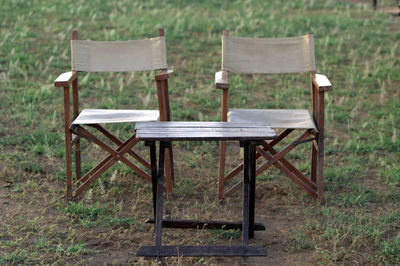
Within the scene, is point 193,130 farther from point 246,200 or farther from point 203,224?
point 203,224

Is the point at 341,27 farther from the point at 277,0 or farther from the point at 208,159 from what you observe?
the point at 208,159

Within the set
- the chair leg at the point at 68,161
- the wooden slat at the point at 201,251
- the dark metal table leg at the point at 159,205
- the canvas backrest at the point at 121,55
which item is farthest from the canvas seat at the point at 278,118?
the chair leg at the point at 68,161

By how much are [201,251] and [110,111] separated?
5.29ft

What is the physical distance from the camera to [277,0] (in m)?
12.2

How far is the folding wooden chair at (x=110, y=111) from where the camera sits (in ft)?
14.4

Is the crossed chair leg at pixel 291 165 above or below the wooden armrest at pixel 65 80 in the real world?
below

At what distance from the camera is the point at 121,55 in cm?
476

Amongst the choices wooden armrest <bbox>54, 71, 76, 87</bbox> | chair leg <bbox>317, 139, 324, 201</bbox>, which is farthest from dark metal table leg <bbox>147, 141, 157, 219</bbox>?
chair leg <bbox>317, 139, 324, 201</bbox>

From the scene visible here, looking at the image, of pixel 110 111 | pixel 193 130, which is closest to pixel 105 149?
pixel 110 111

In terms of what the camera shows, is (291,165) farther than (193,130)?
Yes

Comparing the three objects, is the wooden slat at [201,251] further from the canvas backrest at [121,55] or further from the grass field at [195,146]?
the canvas backrest at [121,55]

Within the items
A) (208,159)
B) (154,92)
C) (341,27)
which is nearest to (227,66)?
(208,159)

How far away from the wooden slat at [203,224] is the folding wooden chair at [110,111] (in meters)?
0.62

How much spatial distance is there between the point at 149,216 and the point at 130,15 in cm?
687
